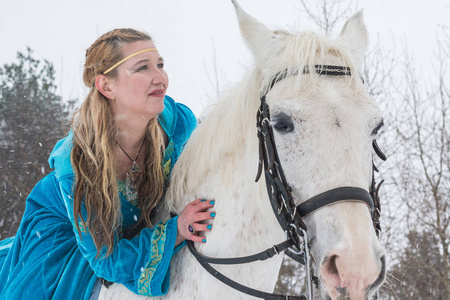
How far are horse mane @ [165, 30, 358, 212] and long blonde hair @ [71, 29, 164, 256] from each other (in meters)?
0.16

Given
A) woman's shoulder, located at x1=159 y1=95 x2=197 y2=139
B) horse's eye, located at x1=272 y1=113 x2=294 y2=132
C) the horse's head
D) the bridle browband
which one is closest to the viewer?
the horse's head

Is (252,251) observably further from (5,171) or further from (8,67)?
(8,67)

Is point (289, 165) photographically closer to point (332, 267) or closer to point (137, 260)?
point (332, 267)

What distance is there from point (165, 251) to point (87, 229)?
42cm

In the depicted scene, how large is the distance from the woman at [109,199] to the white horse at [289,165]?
0.46 ft

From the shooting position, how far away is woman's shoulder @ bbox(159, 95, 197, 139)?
272 centimetres

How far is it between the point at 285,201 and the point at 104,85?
1.31 metres

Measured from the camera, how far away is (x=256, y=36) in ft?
6.97

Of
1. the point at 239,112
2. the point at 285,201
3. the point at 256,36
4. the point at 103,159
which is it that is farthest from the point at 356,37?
the point at 103,159

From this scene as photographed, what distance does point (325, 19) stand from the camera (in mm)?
9227

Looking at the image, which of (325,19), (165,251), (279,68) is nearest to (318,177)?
(279,68)

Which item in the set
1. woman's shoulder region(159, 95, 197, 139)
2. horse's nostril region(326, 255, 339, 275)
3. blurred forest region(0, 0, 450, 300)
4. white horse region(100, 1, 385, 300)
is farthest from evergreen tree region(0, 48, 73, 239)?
horse's nostril region(326, 255, 339, 275)

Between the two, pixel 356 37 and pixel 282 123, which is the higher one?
pixel 356 37

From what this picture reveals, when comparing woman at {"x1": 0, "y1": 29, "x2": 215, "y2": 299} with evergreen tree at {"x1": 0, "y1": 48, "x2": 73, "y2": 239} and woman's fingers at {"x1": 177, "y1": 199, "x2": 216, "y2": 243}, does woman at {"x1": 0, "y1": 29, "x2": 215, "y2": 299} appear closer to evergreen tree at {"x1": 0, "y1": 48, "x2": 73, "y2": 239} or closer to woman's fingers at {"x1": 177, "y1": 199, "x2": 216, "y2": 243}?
woman's fingers at {"x1": 177, "y1": 199, "x2": 216, "y2": 243}
